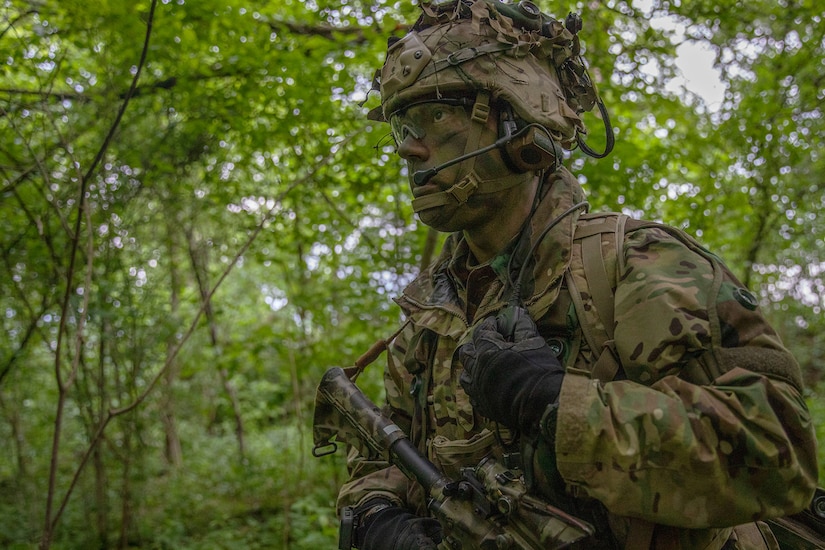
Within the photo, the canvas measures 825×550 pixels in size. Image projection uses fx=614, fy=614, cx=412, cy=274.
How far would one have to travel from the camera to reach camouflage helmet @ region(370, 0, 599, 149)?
194 centimetres

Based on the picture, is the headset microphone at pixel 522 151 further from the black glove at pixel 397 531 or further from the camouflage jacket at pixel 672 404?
the black glove at pixel 397 531

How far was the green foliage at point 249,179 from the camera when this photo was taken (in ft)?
14.7

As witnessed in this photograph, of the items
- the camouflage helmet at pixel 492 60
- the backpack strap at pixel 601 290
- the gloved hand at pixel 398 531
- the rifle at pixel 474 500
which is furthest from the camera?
the camouflage helmet at pixel 492 60

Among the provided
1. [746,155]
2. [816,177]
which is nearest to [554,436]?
[746,155]

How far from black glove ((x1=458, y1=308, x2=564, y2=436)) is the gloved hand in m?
0.52

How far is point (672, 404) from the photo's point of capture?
1316mm

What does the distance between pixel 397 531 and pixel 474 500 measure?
0.42m

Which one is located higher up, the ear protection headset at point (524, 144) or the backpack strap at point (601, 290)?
the ear protection headset at point (524, 144)

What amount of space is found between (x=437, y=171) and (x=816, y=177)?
6607 mm

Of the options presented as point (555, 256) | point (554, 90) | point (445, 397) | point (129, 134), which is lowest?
point (445, 397)

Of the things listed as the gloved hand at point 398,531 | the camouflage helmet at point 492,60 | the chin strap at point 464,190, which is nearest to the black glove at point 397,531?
the gloved hand at point 398,531

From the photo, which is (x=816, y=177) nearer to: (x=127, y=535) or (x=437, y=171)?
(x=437, y=171)

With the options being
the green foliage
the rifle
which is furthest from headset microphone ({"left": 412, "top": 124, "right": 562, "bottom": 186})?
the green foliage

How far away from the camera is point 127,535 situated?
18.4 ft
